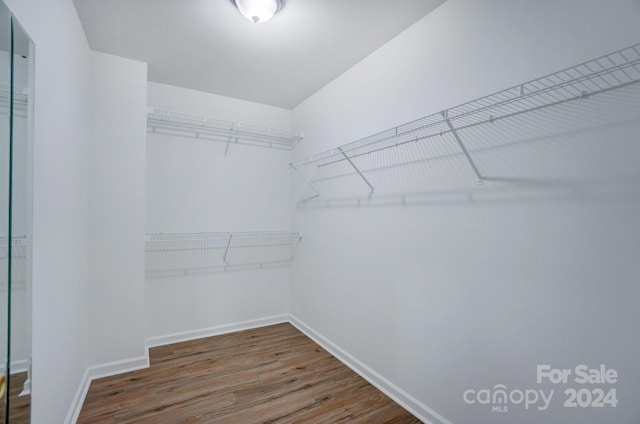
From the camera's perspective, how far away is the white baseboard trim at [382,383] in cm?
171

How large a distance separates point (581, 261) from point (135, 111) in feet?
9.78

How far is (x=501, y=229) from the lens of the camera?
1.38 m

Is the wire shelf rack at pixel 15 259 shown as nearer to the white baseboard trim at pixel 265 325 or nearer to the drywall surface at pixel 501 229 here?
the white baseboard trim at pixel 265 325

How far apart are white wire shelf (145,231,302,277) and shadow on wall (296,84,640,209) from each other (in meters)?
1.62

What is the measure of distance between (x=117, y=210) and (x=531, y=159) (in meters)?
2.73

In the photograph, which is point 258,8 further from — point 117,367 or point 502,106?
point 117,367

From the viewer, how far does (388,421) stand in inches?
68.4

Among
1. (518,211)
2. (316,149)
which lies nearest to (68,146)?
(316,149)

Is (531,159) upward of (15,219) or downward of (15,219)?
upward

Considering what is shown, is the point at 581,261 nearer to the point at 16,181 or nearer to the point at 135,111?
the point at 16,181

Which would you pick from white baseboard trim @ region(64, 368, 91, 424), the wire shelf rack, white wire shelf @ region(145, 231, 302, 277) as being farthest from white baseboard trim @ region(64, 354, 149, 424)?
the wire shelf rack

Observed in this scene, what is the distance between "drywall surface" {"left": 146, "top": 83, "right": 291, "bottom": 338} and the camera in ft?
8.99

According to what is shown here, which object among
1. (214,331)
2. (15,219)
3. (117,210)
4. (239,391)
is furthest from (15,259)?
(214,331)

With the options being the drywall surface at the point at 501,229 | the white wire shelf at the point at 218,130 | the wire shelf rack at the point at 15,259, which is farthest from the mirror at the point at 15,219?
the drywall surface at the point at 501,229
